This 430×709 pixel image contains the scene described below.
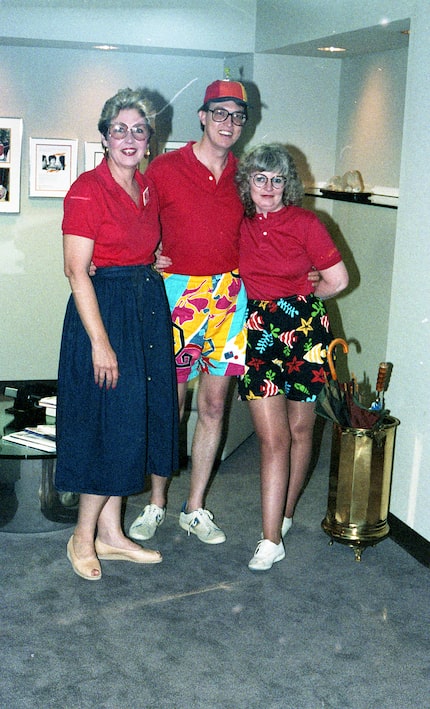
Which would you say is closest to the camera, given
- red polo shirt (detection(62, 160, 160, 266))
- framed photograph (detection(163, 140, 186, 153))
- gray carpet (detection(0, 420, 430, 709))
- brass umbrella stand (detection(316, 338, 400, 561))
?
gray carpet (detection(0, 420, 430, 709))

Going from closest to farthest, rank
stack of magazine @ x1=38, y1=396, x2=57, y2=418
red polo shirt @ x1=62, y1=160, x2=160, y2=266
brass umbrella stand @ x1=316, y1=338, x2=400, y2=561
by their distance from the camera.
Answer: red polo shirt @ x1=62, y1=160, x2=160, y2=266, brass umbrella stand @ x1=316, y1=338, x2=400, y2=561, stack of magazine @ x1=38, y1=396, x2=57, y2=418

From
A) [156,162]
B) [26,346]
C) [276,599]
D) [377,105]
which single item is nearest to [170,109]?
[377,105]

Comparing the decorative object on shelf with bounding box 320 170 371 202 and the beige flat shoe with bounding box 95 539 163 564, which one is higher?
the decorative object on shelf with bounding box 320 170 371 202

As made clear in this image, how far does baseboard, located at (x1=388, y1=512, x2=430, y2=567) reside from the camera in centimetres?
297

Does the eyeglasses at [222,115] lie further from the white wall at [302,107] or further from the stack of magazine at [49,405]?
the white wall at [302,107]

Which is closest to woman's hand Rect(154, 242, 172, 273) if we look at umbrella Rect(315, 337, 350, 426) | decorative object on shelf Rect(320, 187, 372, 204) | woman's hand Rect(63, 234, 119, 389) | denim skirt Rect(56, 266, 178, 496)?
denim skirt Rect(56, 266, 178, 496)

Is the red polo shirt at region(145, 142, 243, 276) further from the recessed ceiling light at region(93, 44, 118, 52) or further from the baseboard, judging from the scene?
the recessed ceiling light at region(93, 44, 118, 52)

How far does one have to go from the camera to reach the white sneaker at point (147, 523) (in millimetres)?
3102

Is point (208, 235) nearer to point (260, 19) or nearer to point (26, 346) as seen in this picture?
point (260, 19)

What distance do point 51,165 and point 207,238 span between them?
2.14m

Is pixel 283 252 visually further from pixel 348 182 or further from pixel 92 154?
pixel 92 154

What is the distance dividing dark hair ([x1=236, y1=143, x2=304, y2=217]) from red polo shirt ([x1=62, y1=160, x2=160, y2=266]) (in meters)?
0.32

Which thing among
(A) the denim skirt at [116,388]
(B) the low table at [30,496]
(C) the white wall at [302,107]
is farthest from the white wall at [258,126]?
(B) the low table at [30,496]

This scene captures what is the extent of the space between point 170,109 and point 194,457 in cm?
235
